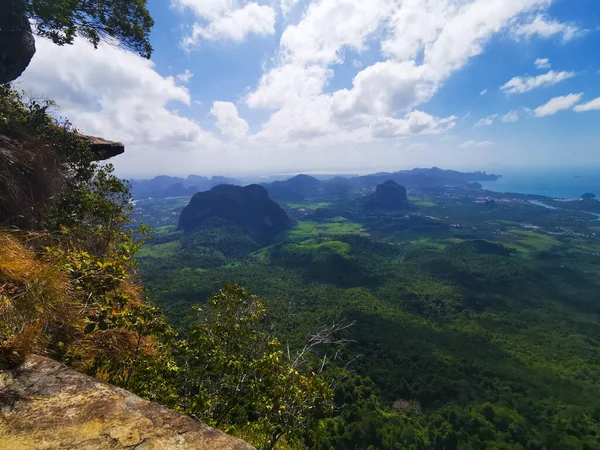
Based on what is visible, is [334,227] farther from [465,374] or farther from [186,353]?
[186,353]

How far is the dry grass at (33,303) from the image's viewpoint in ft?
11.4

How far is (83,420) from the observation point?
258cm

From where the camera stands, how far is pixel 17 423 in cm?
243

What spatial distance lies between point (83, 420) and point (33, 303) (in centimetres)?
246

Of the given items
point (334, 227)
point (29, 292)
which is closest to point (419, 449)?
point (29, 292)

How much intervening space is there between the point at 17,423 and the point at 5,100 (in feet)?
38.9

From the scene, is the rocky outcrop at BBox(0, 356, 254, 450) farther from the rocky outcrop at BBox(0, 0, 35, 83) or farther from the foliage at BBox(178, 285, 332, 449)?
the rocky outcrop at BBox(0, 0, 35, 83)

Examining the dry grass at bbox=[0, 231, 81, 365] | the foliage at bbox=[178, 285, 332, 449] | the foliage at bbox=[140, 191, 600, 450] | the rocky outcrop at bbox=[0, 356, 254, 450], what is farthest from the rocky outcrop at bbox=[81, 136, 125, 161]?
the rocky outcrop at bbox=[0, 356, 254, 450]

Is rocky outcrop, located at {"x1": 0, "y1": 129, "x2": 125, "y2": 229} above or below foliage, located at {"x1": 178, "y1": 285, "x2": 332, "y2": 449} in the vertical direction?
above

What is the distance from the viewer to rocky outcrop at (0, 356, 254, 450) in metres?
2.38

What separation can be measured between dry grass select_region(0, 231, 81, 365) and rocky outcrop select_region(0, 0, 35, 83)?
43.7ft

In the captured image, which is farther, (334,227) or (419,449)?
(334,227)

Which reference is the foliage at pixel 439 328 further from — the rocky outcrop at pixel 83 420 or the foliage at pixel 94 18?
the foliage at pixel 94 18

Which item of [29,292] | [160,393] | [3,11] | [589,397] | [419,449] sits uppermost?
[3,11]
